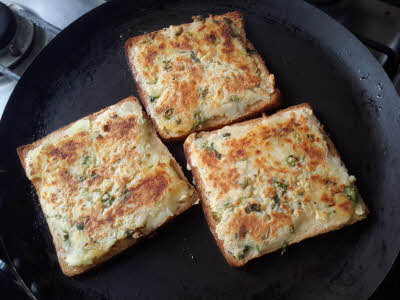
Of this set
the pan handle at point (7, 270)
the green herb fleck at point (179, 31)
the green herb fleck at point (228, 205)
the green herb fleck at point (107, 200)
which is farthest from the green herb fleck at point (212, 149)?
the pan handle at point (7, 270)

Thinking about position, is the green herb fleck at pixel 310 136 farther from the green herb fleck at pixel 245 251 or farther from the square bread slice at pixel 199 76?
the green herb fleck at pixel 245 251

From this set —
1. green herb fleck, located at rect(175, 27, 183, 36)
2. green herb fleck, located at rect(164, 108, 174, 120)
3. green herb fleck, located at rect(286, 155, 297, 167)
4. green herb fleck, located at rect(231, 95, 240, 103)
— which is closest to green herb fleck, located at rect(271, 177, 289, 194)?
green herb fleck, located at rect(286, 155, 297, 167)

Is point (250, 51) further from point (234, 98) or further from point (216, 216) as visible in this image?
point (216, 216)

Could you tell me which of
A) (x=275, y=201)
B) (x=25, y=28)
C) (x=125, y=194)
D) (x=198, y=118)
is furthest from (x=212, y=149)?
(x=25, y=28)

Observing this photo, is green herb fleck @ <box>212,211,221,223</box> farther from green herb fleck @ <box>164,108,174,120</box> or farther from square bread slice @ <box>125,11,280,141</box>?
green herb fleck @ <box>164,108,174,120</box>

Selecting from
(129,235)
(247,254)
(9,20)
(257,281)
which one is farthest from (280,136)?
(9,20)

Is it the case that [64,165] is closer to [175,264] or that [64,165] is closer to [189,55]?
[175,264]
